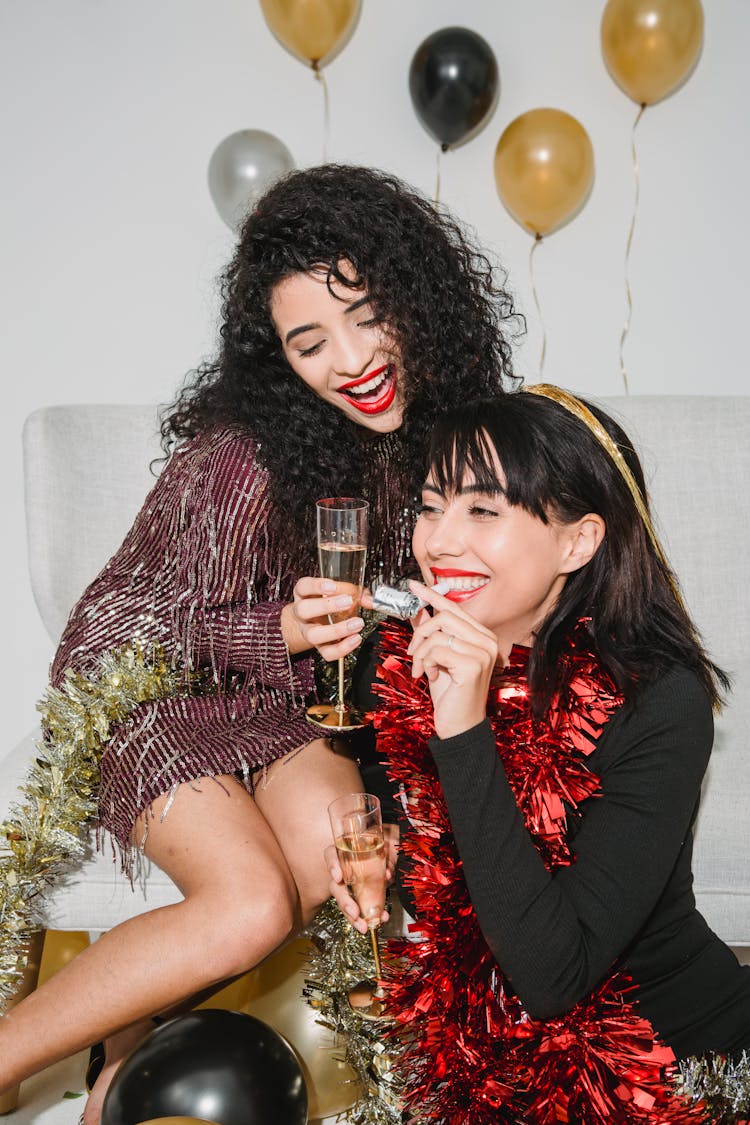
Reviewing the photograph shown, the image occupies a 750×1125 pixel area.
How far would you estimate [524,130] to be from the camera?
3014 mm

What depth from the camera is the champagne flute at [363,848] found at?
1.49 meters

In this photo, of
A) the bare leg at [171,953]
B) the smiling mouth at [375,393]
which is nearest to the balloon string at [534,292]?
the smiling mouth at [375,393]

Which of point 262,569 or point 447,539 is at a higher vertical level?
point 447,539

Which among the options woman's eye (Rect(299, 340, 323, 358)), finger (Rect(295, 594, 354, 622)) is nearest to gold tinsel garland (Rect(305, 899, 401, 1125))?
finger (Rect(295, 594, 354, 622))

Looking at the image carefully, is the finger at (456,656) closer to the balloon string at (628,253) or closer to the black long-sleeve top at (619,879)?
the black long-sleeve top at (619,879)

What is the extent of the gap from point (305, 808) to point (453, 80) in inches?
89.3

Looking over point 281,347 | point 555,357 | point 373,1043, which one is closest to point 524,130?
point 555,357

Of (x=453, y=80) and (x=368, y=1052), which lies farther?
(x=453, y=80)

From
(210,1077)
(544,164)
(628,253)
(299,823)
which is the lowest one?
(210,1077)

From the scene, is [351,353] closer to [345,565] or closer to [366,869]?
[345,565]

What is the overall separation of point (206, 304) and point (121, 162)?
528 millimetres

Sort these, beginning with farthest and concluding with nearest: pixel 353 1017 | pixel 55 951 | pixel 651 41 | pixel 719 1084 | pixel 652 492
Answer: pixel 651 41 → pixel 652 492 → pixel 55 951 → pixel 353 1017 → pixel 719 1084

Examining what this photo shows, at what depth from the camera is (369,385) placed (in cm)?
193

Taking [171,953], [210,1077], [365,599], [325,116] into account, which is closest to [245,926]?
[171,953]
